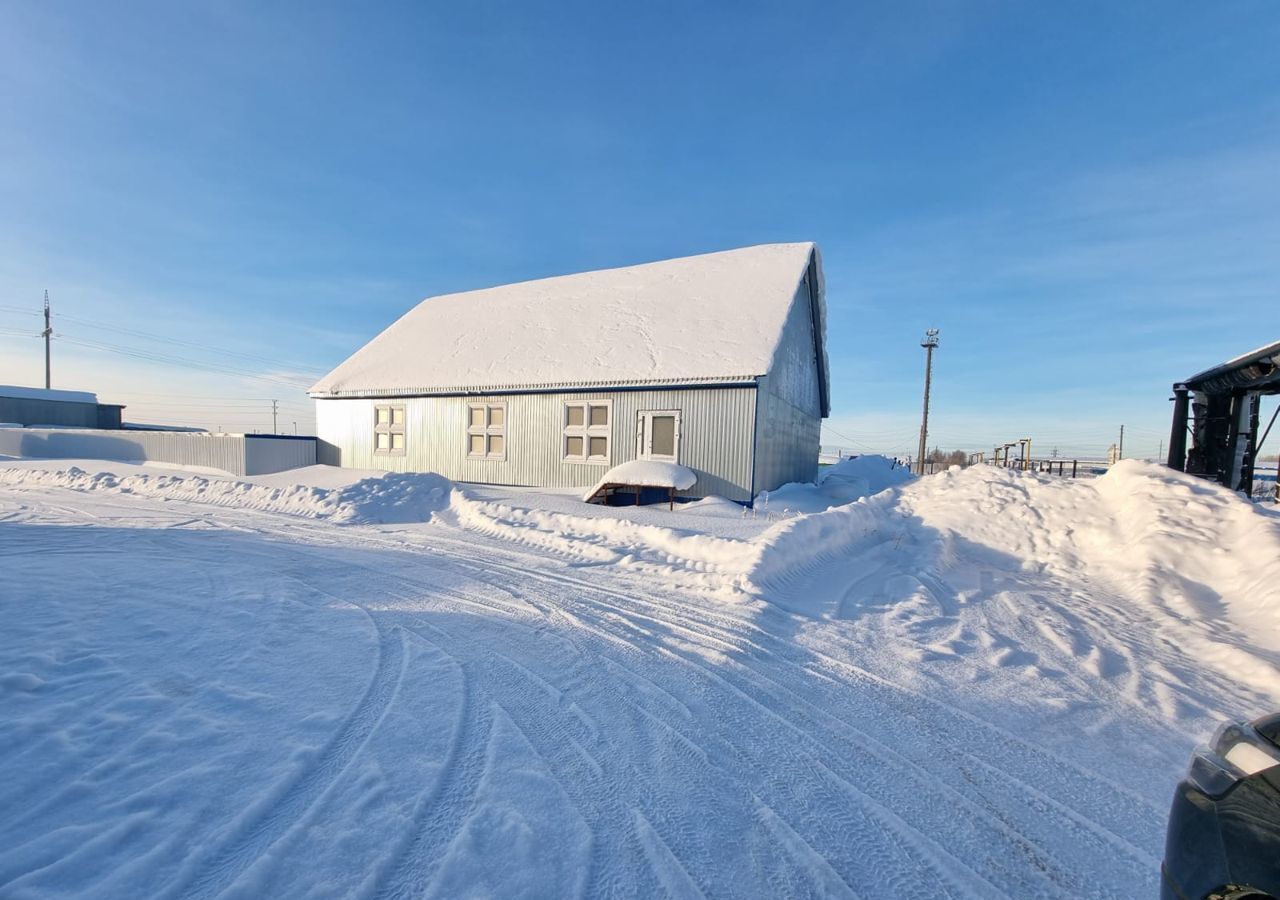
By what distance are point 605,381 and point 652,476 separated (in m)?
3.71

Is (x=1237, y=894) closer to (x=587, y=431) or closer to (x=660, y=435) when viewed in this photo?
(x=660, y=435)

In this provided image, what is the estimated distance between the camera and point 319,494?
1334 centimetres

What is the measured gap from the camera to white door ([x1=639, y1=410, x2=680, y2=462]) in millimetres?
15625

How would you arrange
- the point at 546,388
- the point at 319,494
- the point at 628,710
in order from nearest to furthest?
the point at 628,710 → the point at 319,494 → the point at 546,388

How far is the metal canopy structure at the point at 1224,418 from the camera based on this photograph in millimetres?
10469

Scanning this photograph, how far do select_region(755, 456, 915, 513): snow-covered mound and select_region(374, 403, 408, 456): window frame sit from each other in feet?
44.5

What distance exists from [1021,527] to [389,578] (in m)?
10.4

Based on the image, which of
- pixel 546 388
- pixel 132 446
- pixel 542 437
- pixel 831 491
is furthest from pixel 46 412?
pixel 831 491

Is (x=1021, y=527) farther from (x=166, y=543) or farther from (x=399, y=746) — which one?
(x=166, y=543)

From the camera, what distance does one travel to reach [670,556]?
8.46 metres

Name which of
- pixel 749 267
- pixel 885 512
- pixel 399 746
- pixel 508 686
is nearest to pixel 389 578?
pixel 508 686

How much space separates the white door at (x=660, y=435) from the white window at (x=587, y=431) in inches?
45.3

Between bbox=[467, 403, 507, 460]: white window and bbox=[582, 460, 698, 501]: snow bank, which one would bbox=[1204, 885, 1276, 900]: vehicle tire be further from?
bbox=[467, 403, 507, 460]: white window

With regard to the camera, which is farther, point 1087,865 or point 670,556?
point 670,556
